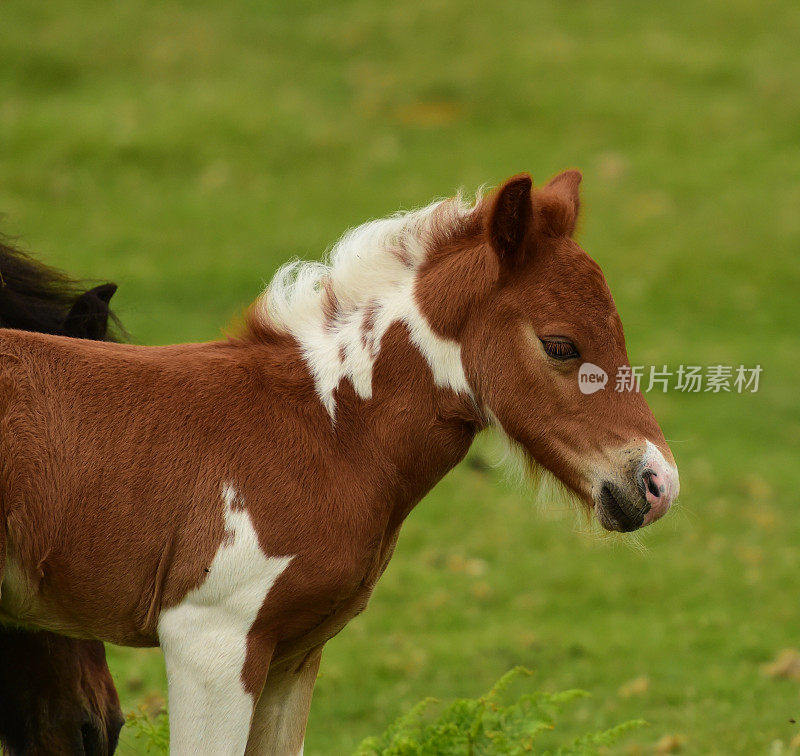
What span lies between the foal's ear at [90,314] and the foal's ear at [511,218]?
140 centimetres

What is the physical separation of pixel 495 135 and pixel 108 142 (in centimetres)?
566

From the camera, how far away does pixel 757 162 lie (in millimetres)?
16812

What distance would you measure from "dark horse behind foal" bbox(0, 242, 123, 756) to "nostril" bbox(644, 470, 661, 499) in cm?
189

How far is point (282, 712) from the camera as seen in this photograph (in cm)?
342

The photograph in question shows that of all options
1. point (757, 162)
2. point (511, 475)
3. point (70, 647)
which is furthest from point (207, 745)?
point (757, 162)

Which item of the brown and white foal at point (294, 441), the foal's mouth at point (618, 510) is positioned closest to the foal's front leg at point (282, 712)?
the brown and white foal at point (294, 441)

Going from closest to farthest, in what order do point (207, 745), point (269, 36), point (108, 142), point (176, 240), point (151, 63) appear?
point (207, 745) → point (176, 240) → point (108, 142) → point (151, 63) → point (269, 36)

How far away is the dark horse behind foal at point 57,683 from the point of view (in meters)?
3.54

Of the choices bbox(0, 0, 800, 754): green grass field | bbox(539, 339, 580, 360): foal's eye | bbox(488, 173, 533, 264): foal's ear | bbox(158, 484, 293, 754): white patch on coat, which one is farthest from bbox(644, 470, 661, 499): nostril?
bbox(0, 0, 800, 754): green grass field

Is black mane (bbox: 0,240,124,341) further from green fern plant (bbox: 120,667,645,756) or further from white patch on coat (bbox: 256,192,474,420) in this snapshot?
green fern plant (bbox: 120,667,645,756)

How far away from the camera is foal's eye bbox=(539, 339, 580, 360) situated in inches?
124

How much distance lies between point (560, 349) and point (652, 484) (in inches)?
17.6

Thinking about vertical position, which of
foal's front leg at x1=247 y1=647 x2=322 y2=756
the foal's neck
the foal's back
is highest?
the foal's neck

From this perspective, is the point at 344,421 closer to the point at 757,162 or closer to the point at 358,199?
the point at 358,199
